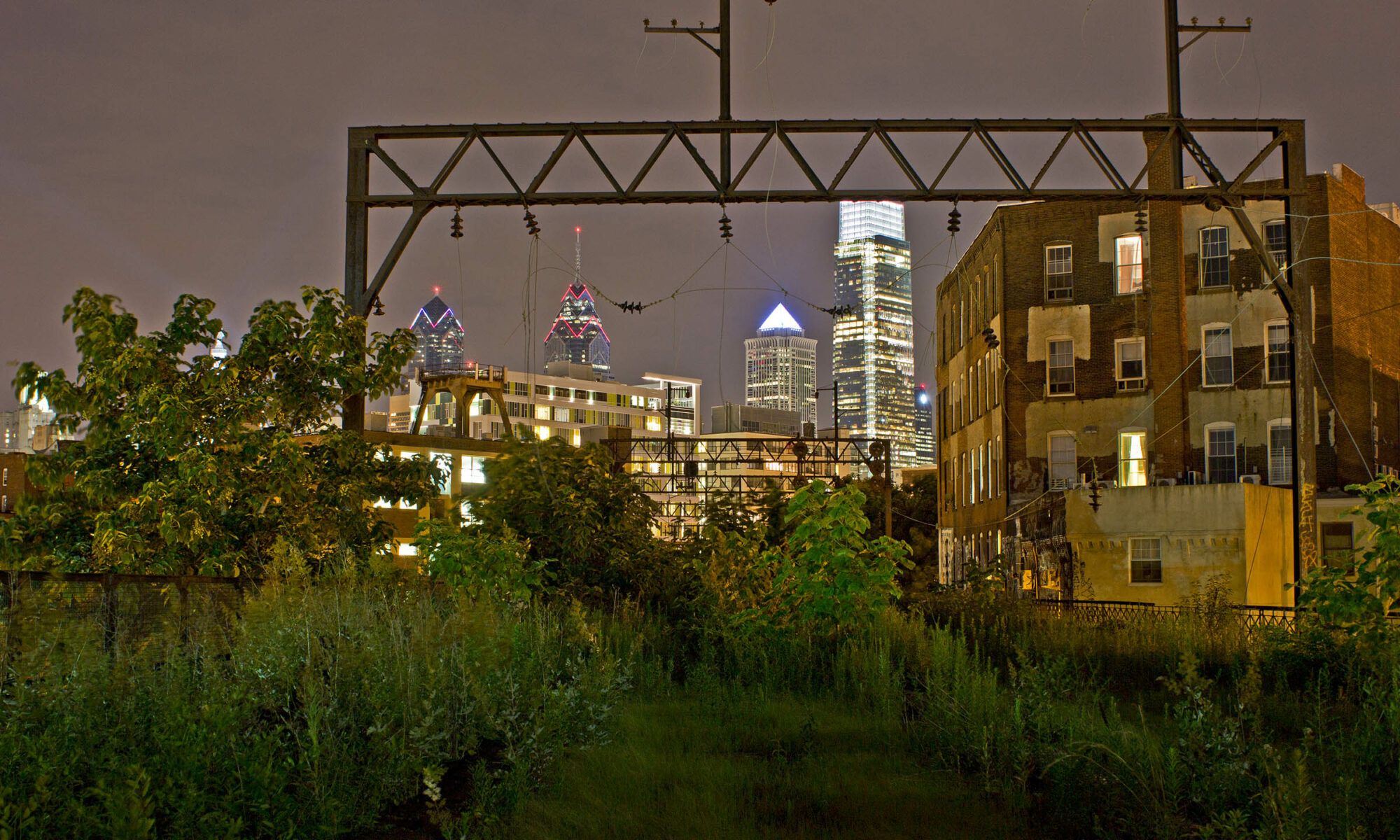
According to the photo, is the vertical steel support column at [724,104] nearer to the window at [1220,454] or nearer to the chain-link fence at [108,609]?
the chain-link fence at [108,609]

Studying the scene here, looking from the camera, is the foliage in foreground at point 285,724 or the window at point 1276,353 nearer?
the foliage in foreground at point 285,724

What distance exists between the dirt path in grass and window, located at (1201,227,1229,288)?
33.0 meters

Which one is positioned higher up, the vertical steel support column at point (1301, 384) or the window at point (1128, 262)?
the window at point (1128, 262)

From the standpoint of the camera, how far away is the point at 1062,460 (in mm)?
40344

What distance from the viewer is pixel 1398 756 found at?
303 inches

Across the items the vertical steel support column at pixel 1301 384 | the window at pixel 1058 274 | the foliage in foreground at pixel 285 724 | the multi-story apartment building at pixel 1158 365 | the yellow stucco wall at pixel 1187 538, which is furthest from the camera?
the window at pixel 1058 274

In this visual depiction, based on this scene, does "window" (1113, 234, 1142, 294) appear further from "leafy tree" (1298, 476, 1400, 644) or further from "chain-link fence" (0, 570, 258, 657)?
"chain-link fence" (0, 570, 258, 657)

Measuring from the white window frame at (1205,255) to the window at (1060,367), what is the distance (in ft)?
15.3

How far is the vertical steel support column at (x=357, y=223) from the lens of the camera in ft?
55.8

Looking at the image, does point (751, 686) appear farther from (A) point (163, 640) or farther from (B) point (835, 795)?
(A) point (163, 640)

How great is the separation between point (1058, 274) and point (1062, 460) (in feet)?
21.6

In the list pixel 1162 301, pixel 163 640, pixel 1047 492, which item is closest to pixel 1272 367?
pixel 1162 301

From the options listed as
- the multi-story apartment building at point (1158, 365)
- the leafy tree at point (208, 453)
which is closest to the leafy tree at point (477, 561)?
the leafy tree at point (208, 453)

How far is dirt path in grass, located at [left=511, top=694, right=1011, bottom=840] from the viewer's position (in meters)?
7.10
